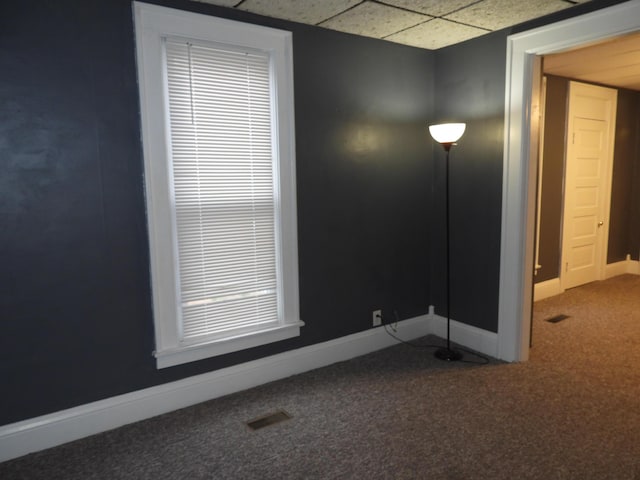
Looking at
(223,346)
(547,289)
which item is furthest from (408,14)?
(547,289)

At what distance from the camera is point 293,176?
3.00 m

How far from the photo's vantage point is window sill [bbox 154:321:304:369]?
2654mm

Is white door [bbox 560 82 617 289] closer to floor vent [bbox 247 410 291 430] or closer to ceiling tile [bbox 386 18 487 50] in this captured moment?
ceiling tile [bbox 386 18 487 50]

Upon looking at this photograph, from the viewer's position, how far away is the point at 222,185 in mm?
2742

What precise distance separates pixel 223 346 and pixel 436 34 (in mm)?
2591

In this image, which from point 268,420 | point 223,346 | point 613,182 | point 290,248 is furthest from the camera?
point 613,182

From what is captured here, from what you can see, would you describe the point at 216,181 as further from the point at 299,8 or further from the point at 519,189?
the point at 519,189

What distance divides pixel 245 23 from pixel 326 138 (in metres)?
0.88

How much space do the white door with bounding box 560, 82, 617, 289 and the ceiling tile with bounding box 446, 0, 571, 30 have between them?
2548mm

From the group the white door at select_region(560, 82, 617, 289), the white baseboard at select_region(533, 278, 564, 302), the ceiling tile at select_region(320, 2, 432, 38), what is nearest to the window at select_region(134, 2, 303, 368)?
the ceiling tile at select_region(320, 2, 432, 38)

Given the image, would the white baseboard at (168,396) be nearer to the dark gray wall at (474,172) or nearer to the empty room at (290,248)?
the empty room at (290,248)

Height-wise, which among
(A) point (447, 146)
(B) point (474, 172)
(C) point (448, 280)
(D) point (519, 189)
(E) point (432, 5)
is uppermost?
(E) point (432, 5)

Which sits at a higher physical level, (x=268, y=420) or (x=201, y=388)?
(x=201, y=388)

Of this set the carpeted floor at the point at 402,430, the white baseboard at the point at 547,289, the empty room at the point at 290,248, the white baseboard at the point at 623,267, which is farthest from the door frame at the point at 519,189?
the white baseboard at the point at 623,267
